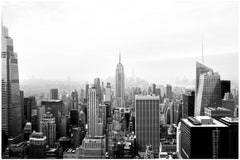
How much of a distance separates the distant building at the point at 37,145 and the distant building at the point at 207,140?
265 cm

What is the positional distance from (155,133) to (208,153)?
2751mm

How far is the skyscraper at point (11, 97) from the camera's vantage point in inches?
199

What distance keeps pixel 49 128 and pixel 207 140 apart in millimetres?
3767

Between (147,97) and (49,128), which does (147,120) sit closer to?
(147,97)

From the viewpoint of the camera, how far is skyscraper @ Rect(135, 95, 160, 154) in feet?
20.5

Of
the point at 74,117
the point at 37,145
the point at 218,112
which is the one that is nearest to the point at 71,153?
the point at 37,145

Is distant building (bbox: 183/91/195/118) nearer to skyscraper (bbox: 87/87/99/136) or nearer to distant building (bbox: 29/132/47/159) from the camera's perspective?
skyscraper (bbox: 87/87/99/136)

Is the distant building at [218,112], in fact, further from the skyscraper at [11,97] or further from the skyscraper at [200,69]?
the skyscraper at [11,97]

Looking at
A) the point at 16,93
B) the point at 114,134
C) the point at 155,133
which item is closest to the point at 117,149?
the point at 114,134

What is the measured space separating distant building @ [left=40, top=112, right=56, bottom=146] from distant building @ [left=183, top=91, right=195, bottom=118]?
3046 mm

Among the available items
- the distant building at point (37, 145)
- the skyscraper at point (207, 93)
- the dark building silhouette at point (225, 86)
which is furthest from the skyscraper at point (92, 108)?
the dark building silhouette at point (225, 86)

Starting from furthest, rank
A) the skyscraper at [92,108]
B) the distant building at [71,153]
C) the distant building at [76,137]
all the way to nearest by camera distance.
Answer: the skyscraper at [92,108], the distant building at [76,137], the distant building at [71,153]

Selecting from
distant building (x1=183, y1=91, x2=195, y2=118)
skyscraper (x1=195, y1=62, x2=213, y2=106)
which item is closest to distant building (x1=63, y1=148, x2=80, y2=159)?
distant building (x1=183, y1=91, x2=195, y2=118)

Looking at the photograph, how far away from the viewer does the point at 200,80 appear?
6180 millimetres
